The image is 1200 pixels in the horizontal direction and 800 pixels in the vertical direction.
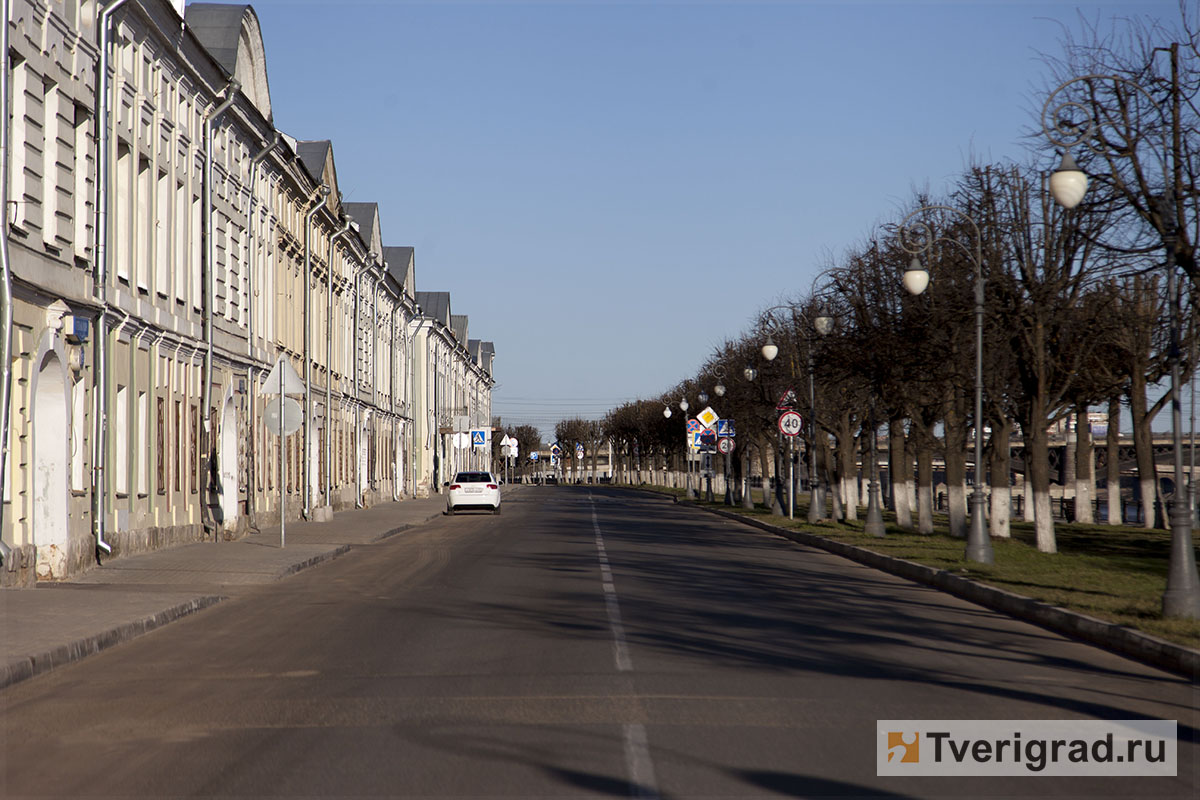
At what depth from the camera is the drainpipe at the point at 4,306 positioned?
1617 centimetres

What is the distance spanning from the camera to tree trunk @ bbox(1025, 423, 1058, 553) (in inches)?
1008

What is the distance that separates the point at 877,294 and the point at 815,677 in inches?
1016

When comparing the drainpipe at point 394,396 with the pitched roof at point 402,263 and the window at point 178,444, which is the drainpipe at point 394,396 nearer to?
the pitched roof at point 402,263

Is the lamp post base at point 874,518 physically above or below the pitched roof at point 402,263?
below

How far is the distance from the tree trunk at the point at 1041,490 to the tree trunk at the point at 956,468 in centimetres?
371

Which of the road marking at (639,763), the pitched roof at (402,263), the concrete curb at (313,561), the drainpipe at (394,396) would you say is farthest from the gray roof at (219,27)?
the pitched roof at (402,263)

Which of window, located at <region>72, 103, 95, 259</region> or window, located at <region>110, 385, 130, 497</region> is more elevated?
window, located at <region>72, 103, 95, 259</region>

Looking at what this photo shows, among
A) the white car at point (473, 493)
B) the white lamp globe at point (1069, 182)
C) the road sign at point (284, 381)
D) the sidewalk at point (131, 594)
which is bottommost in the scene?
the sidewalk at point (131, 594)

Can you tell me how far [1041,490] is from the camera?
85.4 feet

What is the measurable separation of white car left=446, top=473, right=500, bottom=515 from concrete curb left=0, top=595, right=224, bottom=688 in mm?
32475

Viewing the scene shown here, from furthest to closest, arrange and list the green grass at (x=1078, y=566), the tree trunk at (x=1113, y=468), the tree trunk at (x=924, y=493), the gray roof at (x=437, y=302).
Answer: the gray roof at (x=437, y=302) → the tree trunk at (x=1113, y=468) → the tree trunk at (x=924, y=493) → the green grass at (x=1078, y=566)

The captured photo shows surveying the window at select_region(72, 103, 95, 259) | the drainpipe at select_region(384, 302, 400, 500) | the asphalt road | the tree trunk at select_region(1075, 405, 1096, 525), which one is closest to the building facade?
the window at select_region(72, 103, 95, 259)

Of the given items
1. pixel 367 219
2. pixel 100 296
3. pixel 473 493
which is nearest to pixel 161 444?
pixel 100 296

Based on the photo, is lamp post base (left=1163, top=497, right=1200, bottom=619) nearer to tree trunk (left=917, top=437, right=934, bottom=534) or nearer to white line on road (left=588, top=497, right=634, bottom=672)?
white line on road (left=588, top=497, right=634, bottom=672)
